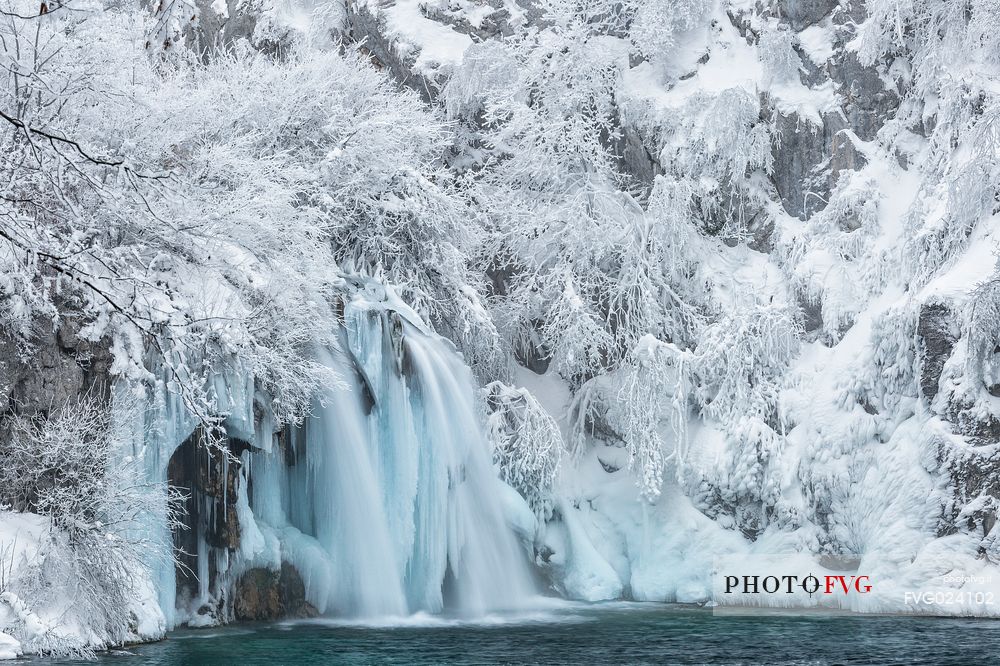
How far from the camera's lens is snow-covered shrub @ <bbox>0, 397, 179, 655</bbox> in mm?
11336

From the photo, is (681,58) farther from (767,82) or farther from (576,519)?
(576,519)

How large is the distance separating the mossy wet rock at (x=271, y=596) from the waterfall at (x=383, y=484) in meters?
0.16

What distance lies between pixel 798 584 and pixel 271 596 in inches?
339

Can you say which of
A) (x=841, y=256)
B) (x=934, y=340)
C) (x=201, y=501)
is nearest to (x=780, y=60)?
(x=841, y=256)

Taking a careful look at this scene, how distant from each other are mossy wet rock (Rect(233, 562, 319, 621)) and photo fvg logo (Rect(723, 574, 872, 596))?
7.37m

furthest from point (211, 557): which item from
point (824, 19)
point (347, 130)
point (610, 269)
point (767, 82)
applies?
point (824, 19)

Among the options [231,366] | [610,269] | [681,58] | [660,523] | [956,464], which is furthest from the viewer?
[681,58]

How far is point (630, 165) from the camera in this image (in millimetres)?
23750

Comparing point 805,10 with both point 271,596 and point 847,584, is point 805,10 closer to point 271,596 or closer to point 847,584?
point 847,584

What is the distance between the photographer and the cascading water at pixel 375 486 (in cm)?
1596

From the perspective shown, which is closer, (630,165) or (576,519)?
(576,519)

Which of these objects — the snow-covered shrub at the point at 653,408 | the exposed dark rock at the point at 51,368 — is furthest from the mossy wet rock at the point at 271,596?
the snow-covered shrub at the point at 653,408

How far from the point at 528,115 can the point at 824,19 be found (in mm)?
6772

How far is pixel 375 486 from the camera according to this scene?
53.4 feet
